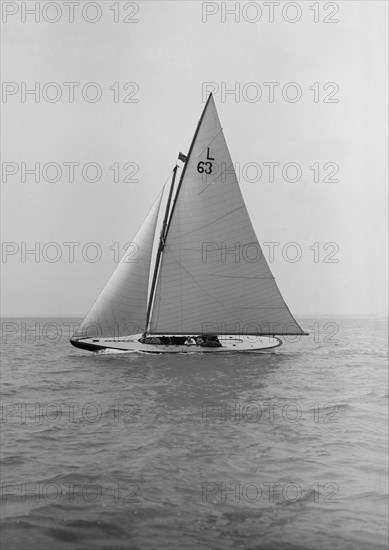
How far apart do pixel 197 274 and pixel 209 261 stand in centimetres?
101

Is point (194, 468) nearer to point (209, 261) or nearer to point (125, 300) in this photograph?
point (125, 300)

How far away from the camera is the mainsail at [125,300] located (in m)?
30.2

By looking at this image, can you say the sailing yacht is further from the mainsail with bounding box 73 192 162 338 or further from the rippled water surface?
the rippled water surface

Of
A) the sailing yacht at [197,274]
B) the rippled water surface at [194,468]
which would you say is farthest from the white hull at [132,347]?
the rippled water surface at [194,468]

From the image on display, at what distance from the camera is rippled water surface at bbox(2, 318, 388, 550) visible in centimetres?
666

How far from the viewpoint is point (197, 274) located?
3111 cm

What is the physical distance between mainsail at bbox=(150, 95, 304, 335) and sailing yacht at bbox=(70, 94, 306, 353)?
0.06 metres

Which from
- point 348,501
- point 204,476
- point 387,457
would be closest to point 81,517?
point 204,476

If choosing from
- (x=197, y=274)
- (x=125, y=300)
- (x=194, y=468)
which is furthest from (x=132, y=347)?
(x=194, y=468)

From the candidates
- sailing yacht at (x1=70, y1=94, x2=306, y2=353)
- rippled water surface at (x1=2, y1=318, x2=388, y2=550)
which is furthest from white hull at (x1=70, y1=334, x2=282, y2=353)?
rippled water surface at (x1=2, y1=318, x2=388, y2=550)

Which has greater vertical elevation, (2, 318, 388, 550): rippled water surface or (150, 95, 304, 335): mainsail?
(150, 95, 304, 335): mainsail

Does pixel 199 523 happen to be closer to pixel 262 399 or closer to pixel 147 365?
pixel 262 399

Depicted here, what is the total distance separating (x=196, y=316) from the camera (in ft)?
102

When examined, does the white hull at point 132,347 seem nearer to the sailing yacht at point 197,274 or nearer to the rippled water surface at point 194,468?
the sailing yacht at point 197,274
